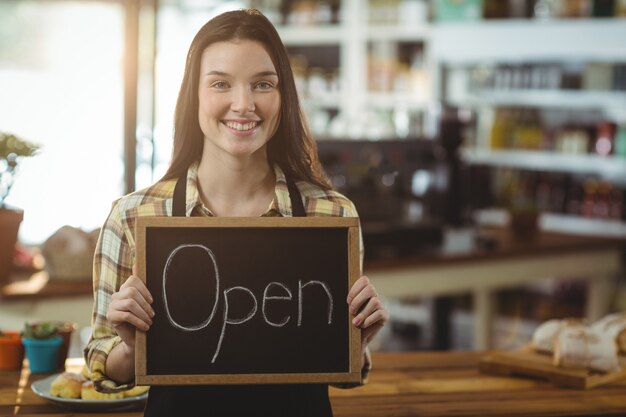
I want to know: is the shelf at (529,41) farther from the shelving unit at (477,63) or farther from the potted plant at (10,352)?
the potted plant at (10,352)

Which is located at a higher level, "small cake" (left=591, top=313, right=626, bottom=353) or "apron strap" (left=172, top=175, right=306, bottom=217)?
"apron strap" (left=172, top=175, right=306, bottom=217)

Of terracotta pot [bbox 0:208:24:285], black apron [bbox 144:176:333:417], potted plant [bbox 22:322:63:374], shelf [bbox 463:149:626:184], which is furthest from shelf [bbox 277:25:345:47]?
black apron [bbox 144:176:333:417]

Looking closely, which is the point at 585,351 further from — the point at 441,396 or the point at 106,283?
the point at 106,283

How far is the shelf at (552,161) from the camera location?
543cm

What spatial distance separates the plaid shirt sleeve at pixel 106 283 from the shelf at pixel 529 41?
426 centimetres

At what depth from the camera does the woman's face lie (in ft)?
5.29

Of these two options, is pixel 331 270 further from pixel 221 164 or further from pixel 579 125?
pixel 579 125

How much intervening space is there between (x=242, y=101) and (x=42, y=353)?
933 millimetres

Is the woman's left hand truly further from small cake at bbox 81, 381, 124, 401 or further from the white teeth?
small cake at bbox 81, 381, 124, 401

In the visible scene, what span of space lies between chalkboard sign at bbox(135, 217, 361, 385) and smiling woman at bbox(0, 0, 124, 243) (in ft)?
13.4

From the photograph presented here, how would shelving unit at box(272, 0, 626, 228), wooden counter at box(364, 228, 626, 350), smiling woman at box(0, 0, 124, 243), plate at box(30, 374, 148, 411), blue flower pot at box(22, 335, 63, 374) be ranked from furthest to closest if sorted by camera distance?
smiling woman at box(0, 0, 124, 243)
shelving unit at box(272, 0, 626, 228)
wooden counter at box(364, 228, 626, 350)
blue flower pot at box(22, 335, 63, 374)
plate at box(30, 374, 148, 411)

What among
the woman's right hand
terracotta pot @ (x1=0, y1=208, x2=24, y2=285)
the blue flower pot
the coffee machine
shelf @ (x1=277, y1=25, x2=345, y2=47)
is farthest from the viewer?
shelf @ (x1=277, y1=25, x2=345, y2=47)

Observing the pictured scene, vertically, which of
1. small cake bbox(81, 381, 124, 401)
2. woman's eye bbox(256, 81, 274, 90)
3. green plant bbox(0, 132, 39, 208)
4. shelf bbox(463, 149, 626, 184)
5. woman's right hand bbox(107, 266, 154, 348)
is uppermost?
shelf bbox(463, 149, 626, 184)

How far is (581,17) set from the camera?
5535 millimetres
